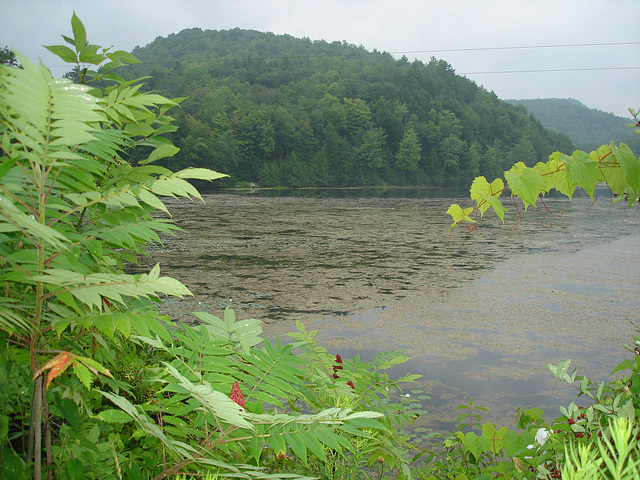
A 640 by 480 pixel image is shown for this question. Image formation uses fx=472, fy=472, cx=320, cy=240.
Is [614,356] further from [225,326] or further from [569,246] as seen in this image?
[569,246]

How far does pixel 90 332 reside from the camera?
2.52 feet

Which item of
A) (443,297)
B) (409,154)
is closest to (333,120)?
(409,154)

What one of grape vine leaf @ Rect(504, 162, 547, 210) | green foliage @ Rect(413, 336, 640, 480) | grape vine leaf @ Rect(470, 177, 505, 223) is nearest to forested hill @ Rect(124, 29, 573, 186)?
green foliage @ Rect(413, 336, 640, 480)

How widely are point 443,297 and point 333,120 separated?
52763 mm

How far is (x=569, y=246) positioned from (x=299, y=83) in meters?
59.9

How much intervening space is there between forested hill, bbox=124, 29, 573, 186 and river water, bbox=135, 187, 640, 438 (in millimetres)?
33908

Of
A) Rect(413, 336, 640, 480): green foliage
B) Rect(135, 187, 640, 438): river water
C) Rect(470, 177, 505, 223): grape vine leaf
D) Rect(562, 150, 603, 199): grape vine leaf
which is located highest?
Rect(562, 150, 603, 199): grape vine leaf

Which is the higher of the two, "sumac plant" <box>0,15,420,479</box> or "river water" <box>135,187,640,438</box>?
"sumac plant" <box>0,15,420,479</box>

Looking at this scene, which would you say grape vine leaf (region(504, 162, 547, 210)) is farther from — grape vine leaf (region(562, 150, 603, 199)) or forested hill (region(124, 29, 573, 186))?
forested hill (region(124, 29, 573, 186))

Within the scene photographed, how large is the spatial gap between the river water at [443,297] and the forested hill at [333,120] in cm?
3391

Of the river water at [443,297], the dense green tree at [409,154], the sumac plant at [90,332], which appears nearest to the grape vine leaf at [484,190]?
the river water at [443,297]

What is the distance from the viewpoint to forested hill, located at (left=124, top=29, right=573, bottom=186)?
158 feet

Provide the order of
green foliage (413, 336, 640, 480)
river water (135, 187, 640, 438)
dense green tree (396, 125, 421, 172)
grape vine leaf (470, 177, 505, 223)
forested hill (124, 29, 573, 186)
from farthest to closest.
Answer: dense green tree (396, 125, 421, 172) → forested hill (124, 29, 573, 186) → river water (135, 187, 640, 438) → grape vine leaf (470, 177, 505, 223) → green foliage (413, 336, 640, 480)

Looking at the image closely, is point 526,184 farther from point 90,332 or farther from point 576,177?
point 90,332
